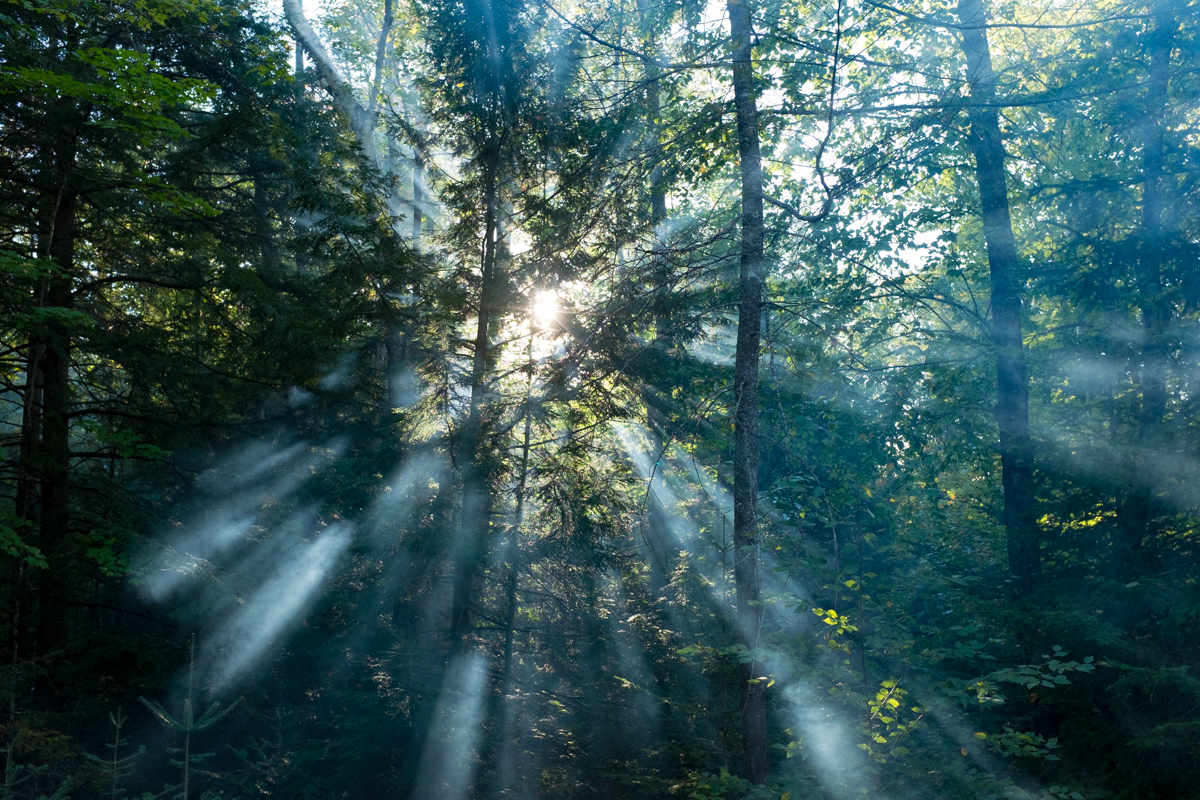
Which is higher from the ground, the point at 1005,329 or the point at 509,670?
the point at 1005,329

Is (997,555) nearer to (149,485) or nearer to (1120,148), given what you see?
(1120,148)

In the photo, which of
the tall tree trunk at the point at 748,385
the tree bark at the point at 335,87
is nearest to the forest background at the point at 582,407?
the tall tree trunk at the point at 748,385

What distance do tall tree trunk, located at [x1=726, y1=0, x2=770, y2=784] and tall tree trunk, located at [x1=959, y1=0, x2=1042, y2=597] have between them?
3.52m

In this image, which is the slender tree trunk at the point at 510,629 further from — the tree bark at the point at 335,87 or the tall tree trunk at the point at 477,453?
the tree bark at the point at 335,87

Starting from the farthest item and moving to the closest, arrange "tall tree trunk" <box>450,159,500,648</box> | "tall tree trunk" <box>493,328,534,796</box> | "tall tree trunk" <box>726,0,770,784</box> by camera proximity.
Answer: "tall tree trunk" <box>493,328,534,796</box>
"tall tree trunk" <box>450,159,500,648</box>
"tall tree trunk" <box>726,0,770,784</box>

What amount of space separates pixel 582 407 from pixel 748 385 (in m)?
2.89

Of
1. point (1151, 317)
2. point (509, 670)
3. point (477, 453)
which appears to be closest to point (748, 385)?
point (477, 453)

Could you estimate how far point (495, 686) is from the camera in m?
10.6

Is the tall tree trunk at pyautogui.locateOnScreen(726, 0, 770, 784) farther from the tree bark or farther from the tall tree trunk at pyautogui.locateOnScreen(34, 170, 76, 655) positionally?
the tree bark

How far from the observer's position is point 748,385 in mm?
7523

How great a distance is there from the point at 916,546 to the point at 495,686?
21.6 feet

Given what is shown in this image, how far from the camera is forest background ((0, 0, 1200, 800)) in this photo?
706 centimetres

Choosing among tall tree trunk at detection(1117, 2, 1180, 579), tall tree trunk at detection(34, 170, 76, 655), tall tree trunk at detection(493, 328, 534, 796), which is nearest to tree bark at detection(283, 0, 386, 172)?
tall tree trunk at detection(34, 170, 76, 655)

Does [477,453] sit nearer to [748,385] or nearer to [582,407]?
[582,407]
